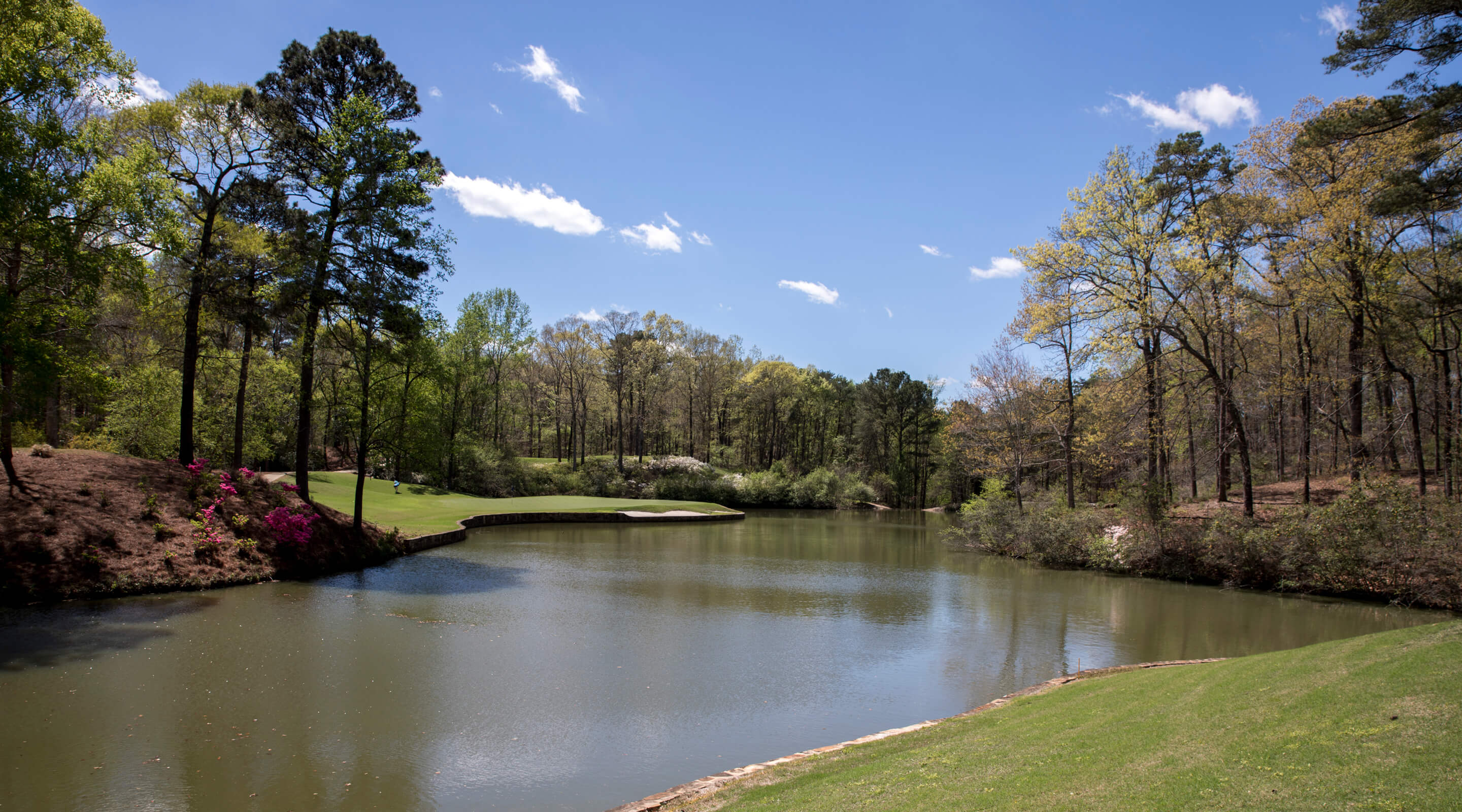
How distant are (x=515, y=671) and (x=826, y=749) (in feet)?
16.0

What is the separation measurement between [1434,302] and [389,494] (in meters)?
36.8

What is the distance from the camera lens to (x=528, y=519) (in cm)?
3272

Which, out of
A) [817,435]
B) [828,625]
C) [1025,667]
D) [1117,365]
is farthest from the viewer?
[817,435]

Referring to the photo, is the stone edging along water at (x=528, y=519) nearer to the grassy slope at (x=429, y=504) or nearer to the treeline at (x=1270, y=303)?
the grassy slope at (x=429, y=504)

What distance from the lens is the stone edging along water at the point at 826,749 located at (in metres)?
5.98

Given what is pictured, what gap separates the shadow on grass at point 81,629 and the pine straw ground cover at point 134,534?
72 cm

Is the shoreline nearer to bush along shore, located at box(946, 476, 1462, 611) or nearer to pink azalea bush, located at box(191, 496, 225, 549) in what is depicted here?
pink azalea bush, located at box(191, 496, 225, 549)

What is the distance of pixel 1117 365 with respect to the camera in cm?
2250

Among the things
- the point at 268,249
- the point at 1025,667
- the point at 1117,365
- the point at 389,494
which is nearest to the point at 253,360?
the point at 389,494

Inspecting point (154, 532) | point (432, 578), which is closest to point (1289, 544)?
point (432, 578)

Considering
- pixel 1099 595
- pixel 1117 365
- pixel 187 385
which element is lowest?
pixel 1099 595

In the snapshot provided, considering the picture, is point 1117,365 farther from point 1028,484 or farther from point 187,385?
point 187,385

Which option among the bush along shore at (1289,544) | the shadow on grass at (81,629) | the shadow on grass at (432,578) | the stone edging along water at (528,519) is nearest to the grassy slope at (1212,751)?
the shadow on grass at (81,629)

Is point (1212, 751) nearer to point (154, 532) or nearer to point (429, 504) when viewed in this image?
point (154, 532)
